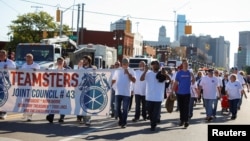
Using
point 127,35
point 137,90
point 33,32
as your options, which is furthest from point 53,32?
point 137,90

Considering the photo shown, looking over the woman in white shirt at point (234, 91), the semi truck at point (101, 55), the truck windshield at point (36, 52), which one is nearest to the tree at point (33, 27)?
the semi truck at point (101, 55)

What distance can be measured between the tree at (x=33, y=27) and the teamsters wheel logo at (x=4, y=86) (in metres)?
51.9

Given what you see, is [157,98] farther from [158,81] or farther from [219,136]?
[219,136]

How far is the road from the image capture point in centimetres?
1017

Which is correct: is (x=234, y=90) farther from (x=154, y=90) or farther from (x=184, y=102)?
(x=154, y=90)

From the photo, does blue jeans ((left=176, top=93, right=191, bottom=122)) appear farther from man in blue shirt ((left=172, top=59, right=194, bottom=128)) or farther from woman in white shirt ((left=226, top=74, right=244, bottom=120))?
woman in white shirt ((left=226, top=74, right=244, bottom=120))

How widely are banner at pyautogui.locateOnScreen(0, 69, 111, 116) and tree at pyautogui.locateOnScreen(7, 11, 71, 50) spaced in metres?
52.1

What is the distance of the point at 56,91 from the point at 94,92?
1.09m

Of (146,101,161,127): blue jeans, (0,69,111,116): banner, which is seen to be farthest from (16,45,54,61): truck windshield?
(146,101,161,127): blue jeans

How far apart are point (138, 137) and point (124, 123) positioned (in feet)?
5.28

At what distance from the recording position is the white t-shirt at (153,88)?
11883 millimetres

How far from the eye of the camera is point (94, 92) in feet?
40.1

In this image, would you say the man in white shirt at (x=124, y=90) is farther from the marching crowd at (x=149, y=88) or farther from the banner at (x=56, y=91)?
the banner at (x=56, y=91)

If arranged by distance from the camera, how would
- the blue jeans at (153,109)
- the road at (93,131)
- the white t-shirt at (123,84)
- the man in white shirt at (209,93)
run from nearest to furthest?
the road at (93,131)
the blue jeans at (153,109)
the white t-shirt at (123,84)
the man in white shirt at (209,93)
